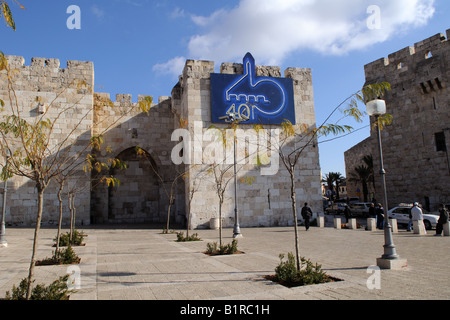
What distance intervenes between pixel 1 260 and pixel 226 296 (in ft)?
21.8

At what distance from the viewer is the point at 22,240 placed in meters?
12.7

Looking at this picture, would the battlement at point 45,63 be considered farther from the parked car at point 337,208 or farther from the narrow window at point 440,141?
the parked car at point 337,208

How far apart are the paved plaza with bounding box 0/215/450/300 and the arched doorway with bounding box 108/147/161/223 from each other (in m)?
11.1

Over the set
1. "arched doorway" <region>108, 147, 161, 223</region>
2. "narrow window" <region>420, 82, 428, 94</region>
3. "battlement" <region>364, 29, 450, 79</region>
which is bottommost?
"arched doorway" <region>108, 147, 161, 223</region>

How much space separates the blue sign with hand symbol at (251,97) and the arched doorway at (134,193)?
681cm

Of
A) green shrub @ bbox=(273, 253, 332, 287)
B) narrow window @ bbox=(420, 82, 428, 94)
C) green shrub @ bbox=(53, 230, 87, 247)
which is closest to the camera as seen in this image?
green shrub @ bbox=(273, 253, 332, 287)

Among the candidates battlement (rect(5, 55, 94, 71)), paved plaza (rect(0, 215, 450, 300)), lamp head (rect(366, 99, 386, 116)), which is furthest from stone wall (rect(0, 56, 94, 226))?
lamp head (rect(366, 99, 386, 116))

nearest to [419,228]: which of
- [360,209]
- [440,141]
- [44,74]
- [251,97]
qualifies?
[251,97]

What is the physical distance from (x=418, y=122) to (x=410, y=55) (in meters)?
5.22

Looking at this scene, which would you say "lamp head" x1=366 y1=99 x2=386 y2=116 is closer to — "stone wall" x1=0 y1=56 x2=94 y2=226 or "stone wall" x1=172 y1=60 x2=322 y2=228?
"stone wall" x1=172 y1=60 x2=322 y2=228

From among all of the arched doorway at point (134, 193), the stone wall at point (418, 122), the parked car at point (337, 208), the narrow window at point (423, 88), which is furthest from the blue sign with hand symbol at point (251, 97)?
the parked car at point (337, 208)

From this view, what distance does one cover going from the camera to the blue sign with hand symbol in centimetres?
1878

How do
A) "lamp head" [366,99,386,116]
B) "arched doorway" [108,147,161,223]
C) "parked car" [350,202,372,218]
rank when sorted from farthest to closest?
"parked car" [350,202,372,218], "arched doorway" [108,147,161,223], "lamp head" [366,99,386,116]

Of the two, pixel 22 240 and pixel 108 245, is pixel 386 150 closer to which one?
pixel 108 245
